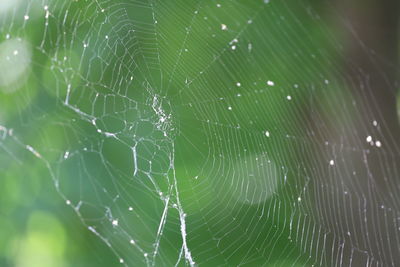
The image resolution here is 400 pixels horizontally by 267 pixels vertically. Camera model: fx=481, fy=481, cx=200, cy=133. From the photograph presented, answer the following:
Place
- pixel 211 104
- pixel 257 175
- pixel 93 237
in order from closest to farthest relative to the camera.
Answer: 1. pixel 211 104
2. pixel 257 175
3. pixel 93 237

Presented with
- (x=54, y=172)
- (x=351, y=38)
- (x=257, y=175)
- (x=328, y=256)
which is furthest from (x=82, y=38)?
(x=328, y=256)

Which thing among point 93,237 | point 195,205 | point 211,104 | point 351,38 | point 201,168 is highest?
point 351,38

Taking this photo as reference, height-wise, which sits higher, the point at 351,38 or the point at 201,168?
the point at 351,38

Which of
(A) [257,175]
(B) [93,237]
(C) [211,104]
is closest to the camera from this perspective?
(C) [211,104]

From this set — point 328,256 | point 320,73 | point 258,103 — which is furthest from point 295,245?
point 320,73

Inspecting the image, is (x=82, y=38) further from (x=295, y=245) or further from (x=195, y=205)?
(x=295, y=245)

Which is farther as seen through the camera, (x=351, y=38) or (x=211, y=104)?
(x=351, y=38)
